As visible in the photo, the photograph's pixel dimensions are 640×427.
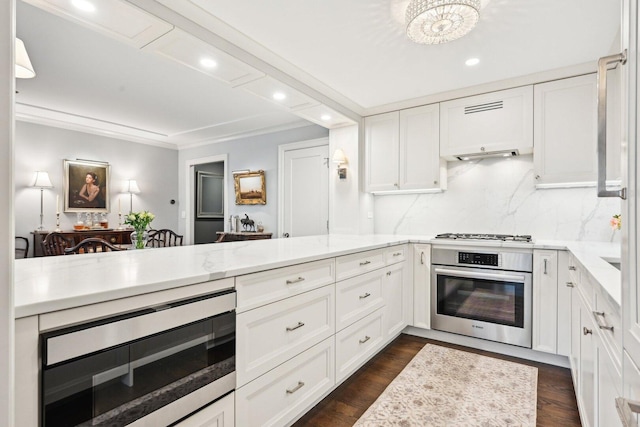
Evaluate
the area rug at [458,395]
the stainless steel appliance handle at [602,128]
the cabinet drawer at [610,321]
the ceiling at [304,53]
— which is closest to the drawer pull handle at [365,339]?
the area rug at [458,395]

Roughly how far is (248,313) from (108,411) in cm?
59

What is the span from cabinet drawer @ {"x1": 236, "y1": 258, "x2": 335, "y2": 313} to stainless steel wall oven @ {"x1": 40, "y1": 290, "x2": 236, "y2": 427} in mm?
87

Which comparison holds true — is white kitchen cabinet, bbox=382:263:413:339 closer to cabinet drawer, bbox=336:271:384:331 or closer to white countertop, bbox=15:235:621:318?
cabinet drawer, bbox=336:271:384:331

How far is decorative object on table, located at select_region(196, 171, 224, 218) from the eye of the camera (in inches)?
264

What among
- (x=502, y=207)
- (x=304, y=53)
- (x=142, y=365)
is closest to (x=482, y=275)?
(x=502, y=207)

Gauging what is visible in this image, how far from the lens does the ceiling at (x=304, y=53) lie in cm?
204

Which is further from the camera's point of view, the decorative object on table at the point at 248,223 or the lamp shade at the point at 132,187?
the lamp shade at the point at 132,187

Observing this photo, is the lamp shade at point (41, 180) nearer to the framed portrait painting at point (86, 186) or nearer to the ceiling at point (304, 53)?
the framed portrait painting at point (86, 186)

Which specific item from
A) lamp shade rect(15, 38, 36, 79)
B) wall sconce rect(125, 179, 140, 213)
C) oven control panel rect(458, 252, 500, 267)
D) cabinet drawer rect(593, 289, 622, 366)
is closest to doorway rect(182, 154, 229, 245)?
Answer: wall sconce rect(125, 179, 140, 213)

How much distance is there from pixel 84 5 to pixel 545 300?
3.63 meters

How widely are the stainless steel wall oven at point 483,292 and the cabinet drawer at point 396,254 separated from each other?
26 centimetres

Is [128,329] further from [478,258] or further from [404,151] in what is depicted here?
[404,151]

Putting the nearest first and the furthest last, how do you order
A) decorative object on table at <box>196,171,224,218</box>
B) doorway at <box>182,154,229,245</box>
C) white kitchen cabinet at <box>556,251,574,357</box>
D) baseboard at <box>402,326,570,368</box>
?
1. white kitchen cabinet at <box>556,251,574,357</box>
2. baseboard at <box>402,326,570,368</box>
3. doorway at <box>182,154,229,245</box>
4. decorative object on table at <box>196,171,224,218</box>

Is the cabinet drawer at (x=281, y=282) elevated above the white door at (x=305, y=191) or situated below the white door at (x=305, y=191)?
below
